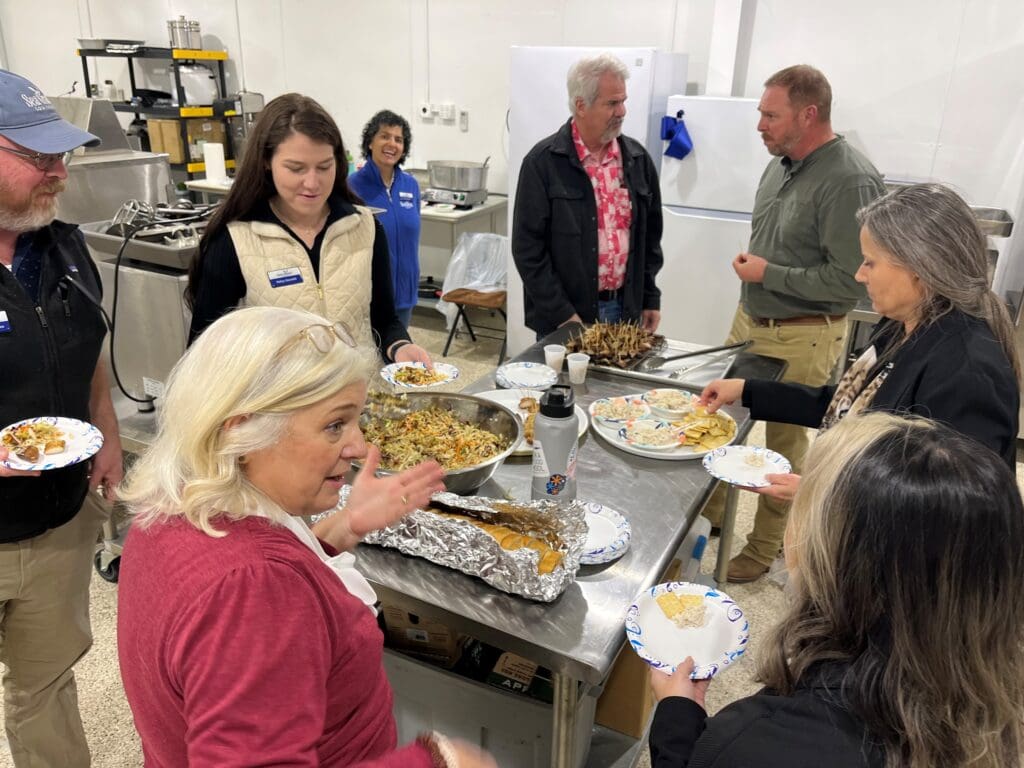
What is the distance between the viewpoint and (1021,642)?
3.03 ft

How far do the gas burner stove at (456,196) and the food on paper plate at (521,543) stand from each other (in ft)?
12.9

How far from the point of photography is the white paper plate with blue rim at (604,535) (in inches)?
56.9

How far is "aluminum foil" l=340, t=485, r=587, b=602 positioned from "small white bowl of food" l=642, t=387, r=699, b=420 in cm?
71

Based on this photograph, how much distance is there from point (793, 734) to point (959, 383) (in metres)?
0.88

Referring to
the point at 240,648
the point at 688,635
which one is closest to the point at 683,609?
the point at 688,635

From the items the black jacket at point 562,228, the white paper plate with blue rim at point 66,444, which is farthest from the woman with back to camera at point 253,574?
the black jacket at point 562,228

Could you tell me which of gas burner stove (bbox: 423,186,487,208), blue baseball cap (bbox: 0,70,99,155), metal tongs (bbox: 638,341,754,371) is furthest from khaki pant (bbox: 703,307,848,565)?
gas burner stove (bbox: 423,186,487,208)

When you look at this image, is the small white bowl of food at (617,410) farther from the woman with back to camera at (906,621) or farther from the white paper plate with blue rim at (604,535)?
the woman with back to camera at (906,621)

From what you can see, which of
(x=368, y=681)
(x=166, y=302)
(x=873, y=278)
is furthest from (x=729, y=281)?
(x=368, y=681)

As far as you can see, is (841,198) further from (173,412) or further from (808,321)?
(173,412)

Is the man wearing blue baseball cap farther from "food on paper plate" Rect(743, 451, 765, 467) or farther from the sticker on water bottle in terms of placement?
"food on paper plate" Rect(743, 451, 765, 467)

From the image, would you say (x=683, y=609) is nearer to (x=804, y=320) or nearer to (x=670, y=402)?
(x=670, y=402)

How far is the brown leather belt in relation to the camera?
8.97 ft

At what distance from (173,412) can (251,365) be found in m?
0.13
